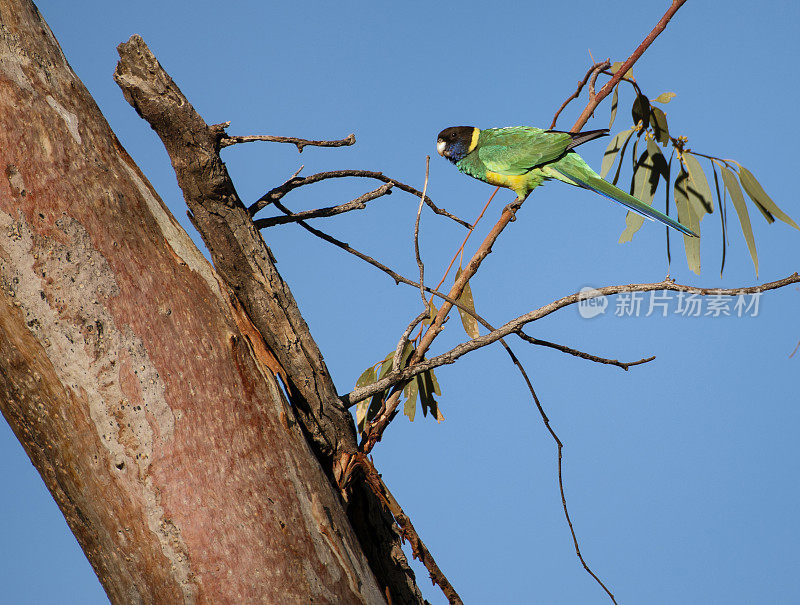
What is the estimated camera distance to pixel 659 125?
1.79m

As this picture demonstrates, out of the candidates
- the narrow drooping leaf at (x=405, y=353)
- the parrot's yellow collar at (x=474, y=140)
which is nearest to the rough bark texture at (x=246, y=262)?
the narrow drooping leaf at (x=405, y=353)

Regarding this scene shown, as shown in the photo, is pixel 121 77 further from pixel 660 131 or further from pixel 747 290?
pixel 660 131

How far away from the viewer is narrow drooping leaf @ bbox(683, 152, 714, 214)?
176 centimetres

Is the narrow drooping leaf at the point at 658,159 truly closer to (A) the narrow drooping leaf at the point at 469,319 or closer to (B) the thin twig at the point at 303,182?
(A) the narrow drooping leaf at the point at 469,319

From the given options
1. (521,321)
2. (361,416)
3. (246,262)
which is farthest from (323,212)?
(361,416)

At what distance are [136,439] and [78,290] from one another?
20 centimetres

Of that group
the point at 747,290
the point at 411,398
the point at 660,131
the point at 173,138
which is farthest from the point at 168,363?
the point at 660,131

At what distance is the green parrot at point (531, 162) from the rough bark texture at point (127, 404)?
135 centimetres

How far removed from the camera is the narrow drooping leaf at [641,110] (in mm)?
1711

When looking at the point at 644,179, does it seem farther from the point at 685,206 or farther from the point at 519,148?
the point at 519,148

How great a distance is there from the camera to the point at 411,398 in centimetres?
150

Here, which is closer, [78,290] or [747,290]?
[78,290]

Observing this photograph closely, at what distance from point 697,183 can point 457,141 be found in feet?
2.66

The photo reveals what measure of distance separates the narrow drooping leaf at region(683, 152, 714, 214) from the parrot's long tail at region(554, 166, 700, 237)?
8 cm
